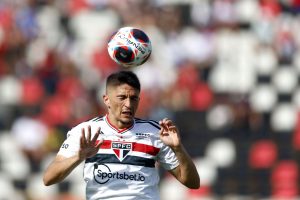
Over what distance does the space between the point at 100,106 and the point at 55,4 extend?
2.80 meters

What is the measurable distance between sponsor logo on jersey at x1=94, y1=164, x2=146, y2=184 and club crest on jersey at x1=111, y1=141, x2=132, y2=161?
0.11m

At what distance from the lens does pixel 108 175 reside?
626cm

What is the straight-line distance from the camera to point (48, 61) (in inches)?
591

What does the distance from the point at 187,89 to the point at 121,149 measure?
802 centimetres

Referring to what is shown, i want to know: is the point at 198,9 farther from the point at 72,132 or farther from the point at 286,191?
the point at 72,132

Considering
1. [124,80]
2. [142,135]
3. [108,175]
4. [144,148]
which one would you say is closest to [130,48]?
[124,80]

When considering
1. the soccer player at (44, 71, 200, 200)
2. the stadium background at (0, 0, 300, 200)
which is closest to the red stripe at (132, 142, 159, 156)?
the soccer player at (44, 71, 200, 200)

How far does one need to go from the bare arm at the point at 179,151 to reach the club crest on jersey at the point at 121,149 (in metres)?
0.30

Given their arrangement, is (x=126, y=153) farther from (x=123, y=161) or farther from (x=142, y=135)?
(x=142, y=135)

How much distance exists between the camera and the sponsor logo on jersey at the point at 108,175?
20.5 feet

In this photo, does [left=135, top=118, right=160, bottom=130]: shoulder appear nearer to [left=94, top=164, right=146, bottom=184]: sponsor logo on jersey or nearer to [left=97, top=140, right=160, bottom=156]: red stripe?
[left=97, top=140, right=160, bottom=156]: red stripe

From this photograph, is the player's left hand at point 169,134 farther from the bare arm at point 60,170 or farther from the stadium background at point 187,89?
the stadium background at point 187,89

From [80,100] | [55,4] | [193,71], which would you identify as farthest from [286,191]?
[55,4]

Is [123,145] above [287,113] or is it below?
below
